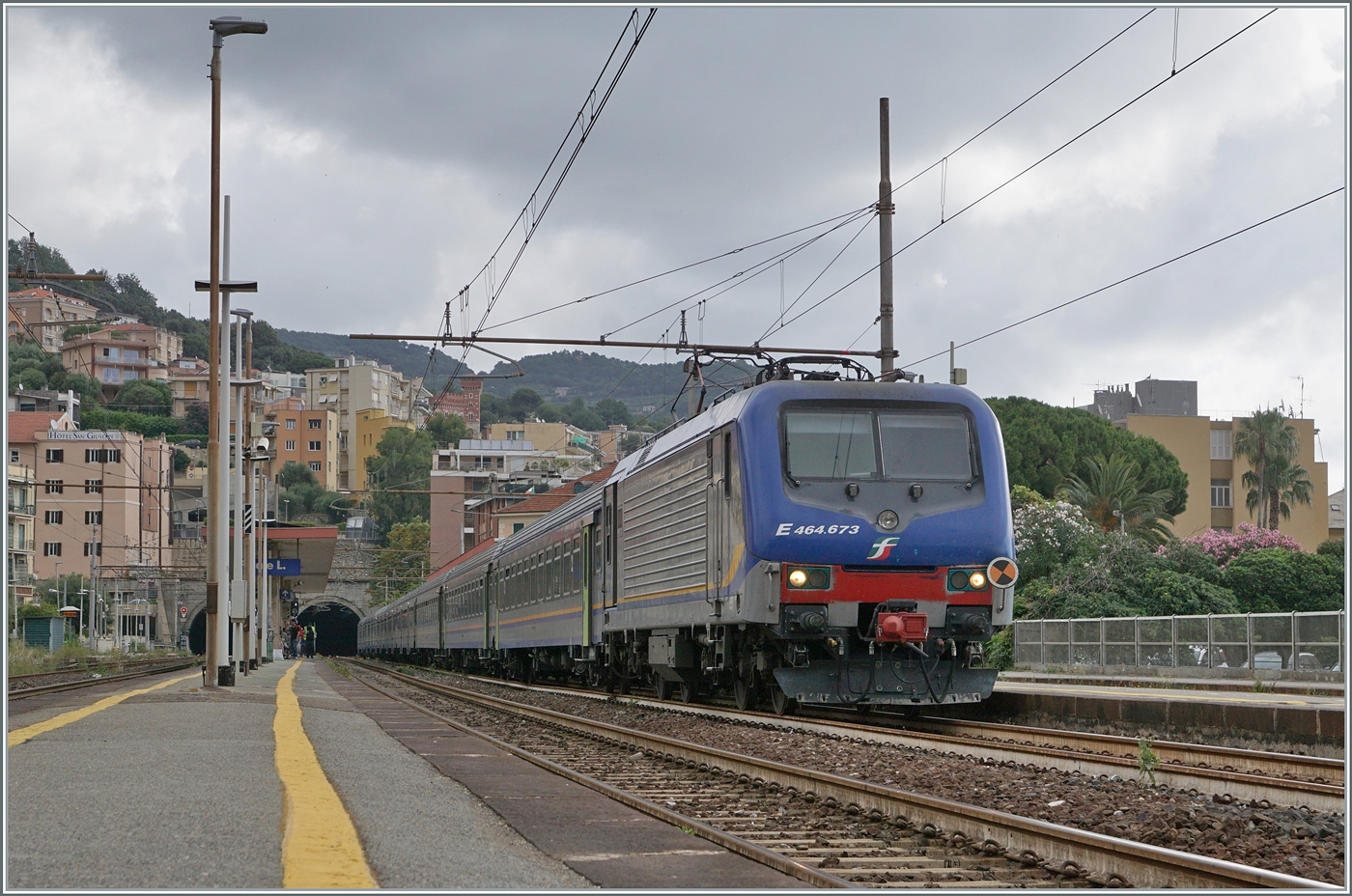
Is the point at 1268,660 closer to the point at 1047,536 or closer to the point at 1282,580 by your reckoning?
the point at 1047,536

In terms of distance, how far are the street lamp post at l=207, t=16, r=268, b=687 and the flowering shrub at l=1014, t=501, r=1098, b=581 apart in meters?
31.0

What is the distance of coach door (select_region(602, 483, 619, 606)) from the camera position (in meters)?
20.6

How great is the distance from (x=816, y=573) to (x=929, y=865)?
7360mm

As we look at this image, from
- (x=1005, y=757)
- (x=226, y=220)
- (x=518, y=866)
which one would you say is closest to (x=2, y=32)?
(x=518, y=866)

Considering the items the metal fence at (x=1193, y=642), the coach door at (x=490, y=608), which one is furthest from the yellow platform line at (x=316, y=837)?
the coach door at (x=490, y=608)

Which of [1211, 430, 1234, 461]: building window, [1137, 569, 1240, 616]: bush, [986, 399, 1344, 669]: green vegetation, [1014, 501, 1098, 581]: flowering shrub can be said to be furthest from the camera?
[1211, 430, 1234, 461]: building window

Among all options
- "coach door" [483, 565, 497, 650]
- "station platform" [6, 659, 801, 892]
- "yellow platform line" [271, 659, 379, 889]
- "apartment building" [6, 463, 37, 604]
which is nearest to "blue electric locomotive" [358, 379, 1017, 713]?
"station platform" [6, 659, 801, 892]

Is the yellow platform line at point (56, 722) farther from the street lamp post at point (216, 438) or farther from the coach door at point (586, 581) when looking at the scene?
the coach door at point (586, 581)

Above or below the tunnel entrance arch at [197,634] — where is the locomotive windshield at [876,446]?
above

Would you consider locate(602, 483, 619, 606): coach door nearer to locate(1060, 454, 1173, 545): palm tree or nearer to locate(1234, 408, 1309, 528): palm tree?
locate(1060, 454, 1173, 545): palm tree

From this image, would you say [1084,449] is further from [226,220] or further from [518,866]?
[518,866]

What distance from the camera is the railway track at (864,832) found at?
6.34 m

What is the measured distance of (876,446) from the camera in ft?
48.6

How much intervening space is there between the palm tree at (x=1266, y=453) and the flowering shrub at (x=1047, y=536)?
2904cm
